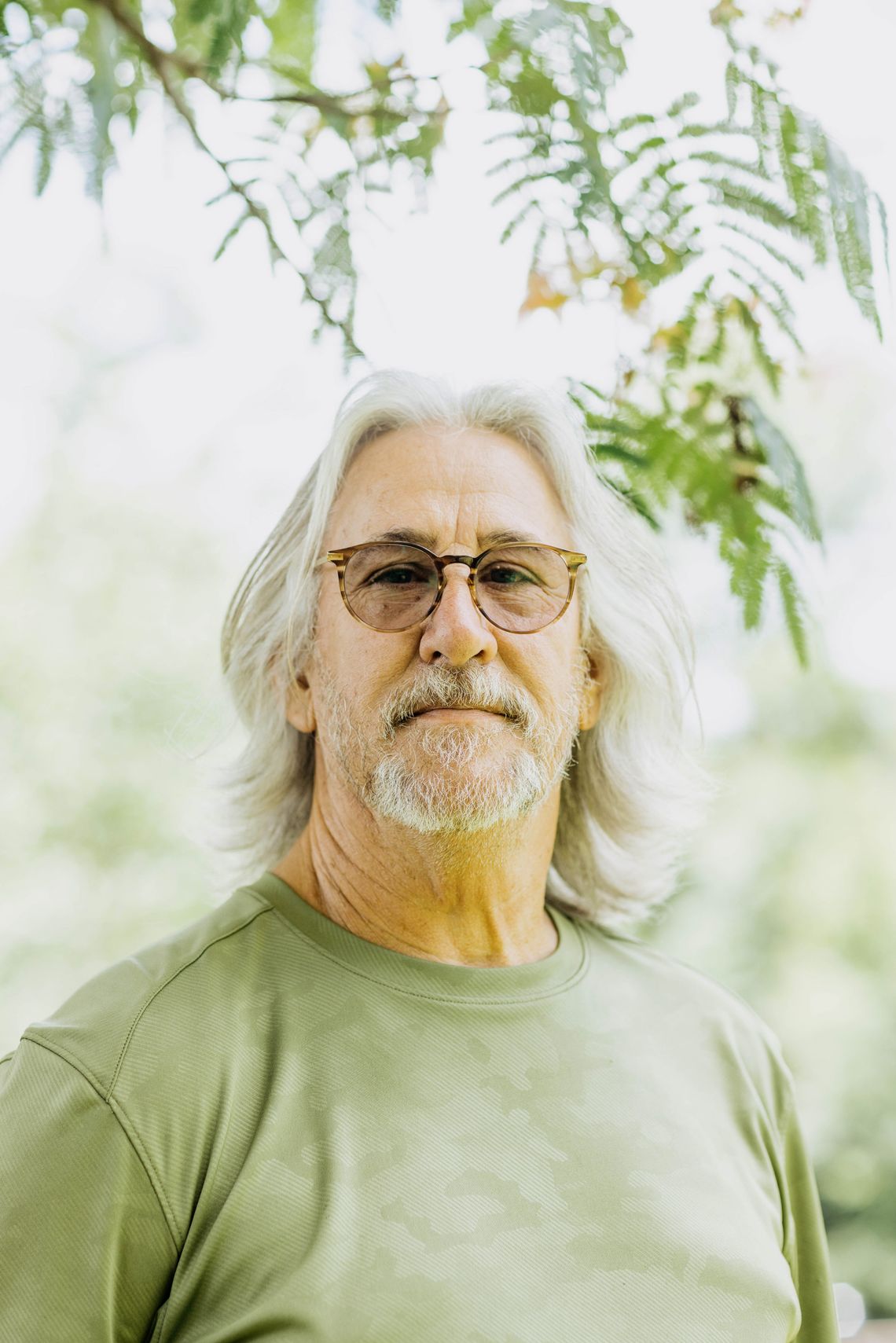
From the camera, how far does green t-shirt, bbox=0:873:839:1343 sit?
3.70 feet

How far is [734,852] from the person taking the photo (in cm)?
745

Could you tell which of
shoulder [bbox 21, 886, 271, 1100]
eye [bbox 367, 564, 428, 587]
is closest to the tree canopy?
eye [bbox 367, 564, 428, 587]

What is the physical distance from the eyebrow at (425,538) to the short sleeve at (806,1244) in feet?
3.00

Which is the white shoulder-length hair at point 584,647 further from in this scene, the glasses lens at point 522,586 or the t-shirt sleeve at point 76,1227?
the t-shirt sleeve at point 76,1227

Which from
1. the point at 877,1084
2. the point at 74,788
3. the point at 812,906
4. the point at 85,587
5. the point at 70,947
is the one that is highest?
the point at 85,587

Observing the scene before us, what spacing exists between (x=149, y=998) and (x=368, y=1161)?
0.97 feet

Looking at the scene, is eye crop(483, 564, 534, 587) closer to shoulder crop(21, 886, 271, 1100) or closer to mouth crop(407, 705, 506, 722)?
mouth crop(407, 705, 506, 722)

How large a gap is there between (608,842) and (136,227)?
52.0 inches

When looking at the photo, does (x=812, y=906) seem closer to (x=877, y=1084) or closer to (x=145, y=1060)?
(x=877, y=1084)

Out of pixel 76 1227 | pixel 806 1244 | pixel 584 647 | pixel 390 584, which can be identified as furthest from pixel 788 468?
pixel 76 1227

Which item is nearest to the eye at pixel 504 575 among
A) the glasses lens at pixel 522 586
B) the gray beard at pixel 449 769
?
the glasses lens at pixel 522 586

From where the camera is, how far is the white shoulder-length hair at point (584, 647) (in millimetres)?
1664

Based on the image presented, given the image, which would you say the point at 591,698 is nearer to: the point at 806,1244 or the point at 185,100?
the point at 806,1244

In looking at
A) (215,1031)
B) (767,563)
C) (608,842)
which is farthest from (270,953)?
(767,563)
